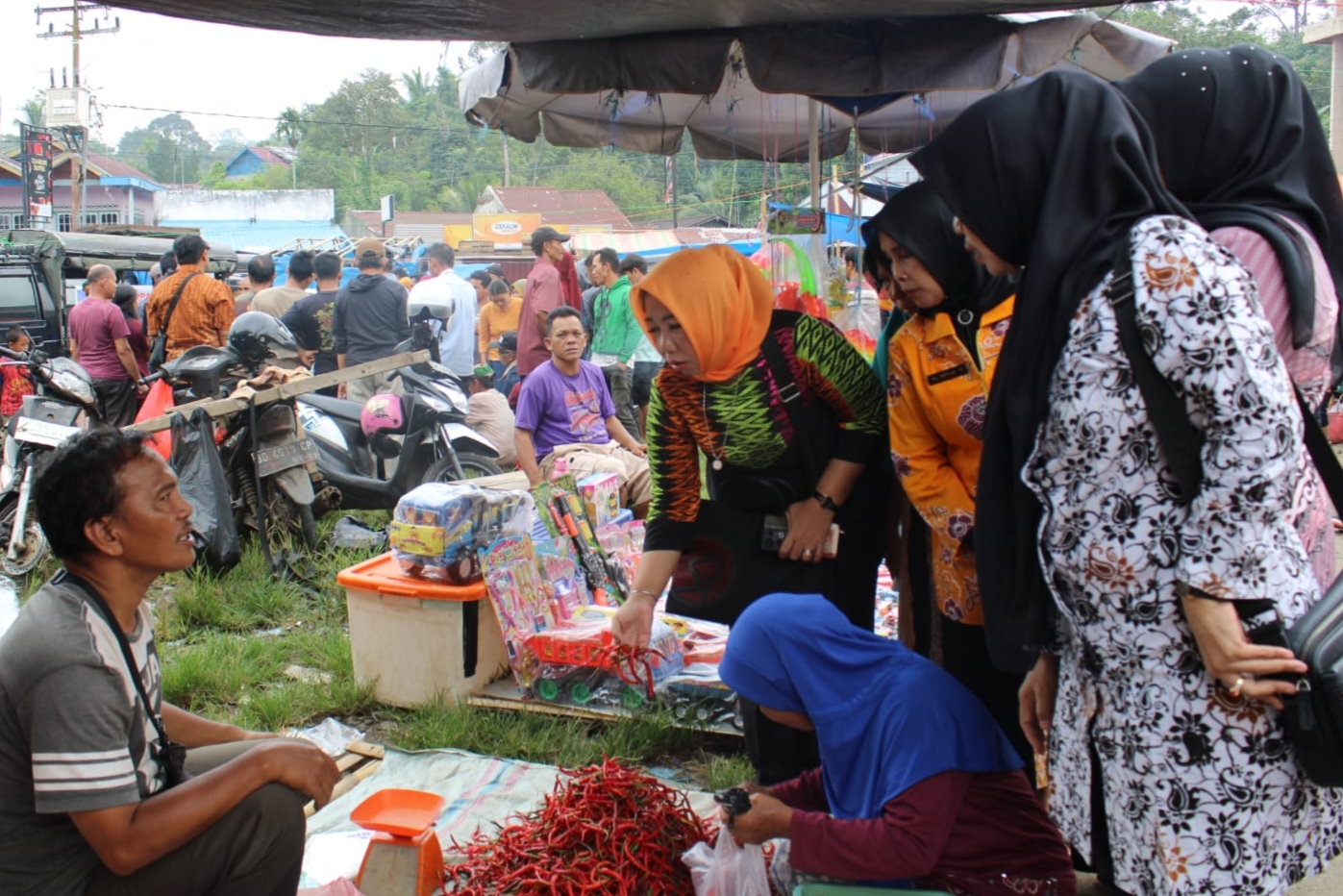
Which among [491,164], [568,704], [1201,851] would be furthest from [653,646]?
[491,164]

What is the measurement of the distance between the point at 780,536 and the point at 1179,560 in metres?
1.31

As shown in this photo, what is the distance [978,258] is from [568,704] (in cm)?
253

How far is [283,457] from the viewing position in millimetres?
5445

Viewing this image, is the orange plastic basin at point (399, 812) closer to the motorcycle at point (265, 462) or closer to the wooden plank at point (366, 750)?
the wooden plank at point (366, 750)

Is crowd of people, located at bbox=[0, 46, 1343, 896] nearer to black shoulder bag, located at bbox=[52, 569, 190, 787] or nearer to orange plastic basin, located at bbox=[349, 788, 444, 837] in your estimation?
black shoulder bag, located at bbox=[52, 569, 190, 787]

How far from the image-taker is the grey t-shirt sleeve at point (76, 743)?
1804 mm

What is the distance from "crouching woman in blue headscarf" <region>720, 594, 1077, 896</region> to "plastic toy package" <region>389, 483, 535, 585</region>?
184 centimetres

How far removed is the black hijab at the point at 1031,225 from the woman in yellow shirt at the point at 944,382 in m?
0.45

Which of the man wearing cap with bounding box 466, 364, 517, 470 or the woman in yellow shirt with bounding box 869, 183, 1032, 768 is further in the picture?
the man wearing cap with bounding box 466, 364, 517, 470

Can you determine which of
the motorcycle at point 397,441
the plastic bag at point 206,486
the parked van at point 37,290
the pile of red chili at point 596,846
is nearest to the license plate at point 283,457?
the plastic bag at point 206,486

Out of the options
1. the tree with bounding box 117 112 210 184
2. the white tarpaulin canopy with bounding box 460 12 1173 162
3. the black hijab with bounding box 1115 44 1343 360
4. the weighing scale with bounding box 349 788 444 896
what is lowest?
the weighing scale with bounding box 349 788 444 896

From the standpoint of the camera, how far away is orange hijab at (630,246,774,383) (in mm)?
2611

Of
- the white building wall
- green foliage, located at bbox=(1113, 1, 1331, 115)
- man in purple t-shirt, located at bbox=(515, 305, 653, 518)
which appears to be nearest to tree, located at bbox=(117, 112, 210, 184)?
the white building wall

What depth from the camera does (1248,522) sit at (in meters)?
1.50
